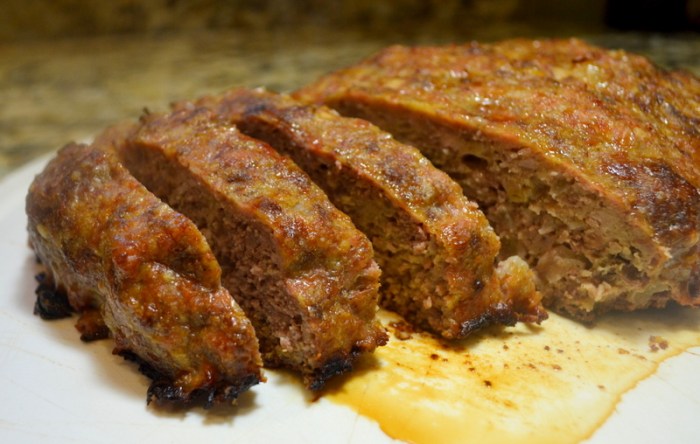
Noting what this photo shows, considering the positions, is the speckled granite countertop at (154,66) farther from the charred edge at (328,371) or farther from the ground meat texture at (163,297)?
the charred edge at (328,371)

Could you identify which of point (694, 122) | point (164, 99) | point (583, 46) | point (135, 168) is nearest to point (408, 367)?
point (135, 168)

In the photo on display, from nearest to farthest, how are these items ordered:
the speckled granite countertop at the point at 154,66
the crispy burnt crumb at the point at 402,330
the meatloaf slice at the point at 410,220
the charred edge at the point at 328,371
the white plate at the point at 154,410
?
the white plate at the point at 154,410, the charred edge at the point at 328,371, the meatloaf slice at the point at 410,220, the crispy burnt crumb at the point at 402,330, the speckled granite countertop at the point at 154,66

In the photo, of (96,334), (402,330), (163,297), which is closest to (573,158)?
(402,330)

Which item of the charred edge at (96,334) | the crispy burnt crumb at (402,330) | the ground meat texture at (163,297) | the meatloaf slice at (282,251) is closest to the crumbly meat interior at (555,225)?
the crispy burnt crumb at (402,330)

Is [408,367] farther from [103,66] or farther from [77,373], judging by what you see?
[103,66]

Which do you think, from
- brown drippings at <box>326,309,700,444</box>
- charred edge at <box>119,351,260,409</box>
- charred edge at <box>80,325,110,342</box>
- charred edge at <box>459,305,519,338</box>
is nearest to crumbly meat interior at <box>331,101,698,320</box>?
brown drippings at <box>326,309,700,444</box>

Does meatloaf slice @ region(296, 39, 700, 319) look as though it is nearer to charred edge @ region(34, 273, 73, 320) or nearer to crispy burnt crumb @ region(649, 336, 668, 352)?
crispy burnt crumb @ region(649, 336, 668, 352)

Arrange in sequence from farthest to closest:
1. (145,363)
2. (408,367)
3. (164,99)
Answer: (164,99) → (408,367) → (145,363)
